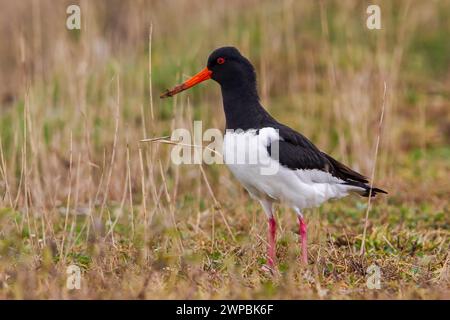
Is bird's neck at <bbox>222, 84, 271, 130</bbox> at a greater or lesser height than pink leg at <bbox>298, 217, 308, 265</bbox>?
greater

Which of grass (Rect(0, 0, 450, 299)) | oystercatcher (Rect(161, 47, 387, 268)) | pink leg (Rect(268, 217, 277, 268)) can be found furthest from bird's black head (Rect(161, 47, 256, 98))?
pink leg (Rect(268, 217, 277, 268))

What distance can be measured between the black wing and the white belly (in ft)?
0.17

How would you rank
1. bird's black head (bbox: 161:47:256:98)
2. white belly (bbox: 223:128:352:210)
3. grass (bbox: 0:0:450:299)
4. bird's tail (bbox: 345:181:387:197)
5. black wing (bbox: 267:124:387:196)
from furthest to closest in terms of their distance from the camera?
bird's tail (bbox: 345:181:387:197) < bird's black head (bbox: 161:47:256:98) < black wing (bbox: 267:124:387:196) < white belly (bbox: 223:128:352:210) < grass (bbox: 0:0:450:299)

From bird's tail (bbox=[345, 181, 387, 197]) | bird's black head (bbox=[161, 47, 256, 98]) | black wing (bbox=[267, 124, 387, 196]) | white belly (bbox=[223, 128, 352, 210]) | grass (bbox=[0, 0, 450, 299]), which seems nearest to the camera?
grass (bbox=[0, 0, 450, 299])

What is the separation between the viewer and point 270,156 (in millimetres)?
5555

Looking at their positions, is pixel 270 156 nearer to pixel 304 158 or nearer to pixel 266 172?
pixel 266 172

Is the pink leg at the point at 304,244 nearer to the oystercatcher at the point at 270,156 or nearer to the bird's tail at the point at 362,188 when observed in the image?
the oystercatcher at the point at 270,156

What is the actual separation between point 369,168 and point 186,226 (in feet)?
9.06

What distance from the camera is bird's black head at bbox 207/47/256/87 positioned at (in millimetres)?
5996

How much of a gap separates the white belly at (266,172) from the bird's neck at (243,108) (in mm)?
117

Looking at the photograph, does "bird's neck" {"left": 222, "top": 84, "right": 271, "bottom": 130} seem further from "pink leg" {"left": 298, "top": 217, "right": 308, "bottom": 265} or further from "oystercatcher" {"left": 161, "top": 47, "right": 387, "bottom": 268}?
"pink leg" {"left": 298, "top": 217, "right": 308, "bottom": 265}

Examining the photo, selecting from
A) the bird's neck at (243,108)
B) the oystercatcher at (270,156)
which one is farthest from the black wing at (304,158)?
the bird's neck at (243,108)

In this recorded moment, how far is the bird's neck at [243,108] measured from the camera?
5736mm

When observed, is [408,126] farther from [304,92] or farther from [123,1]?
[123,1]
